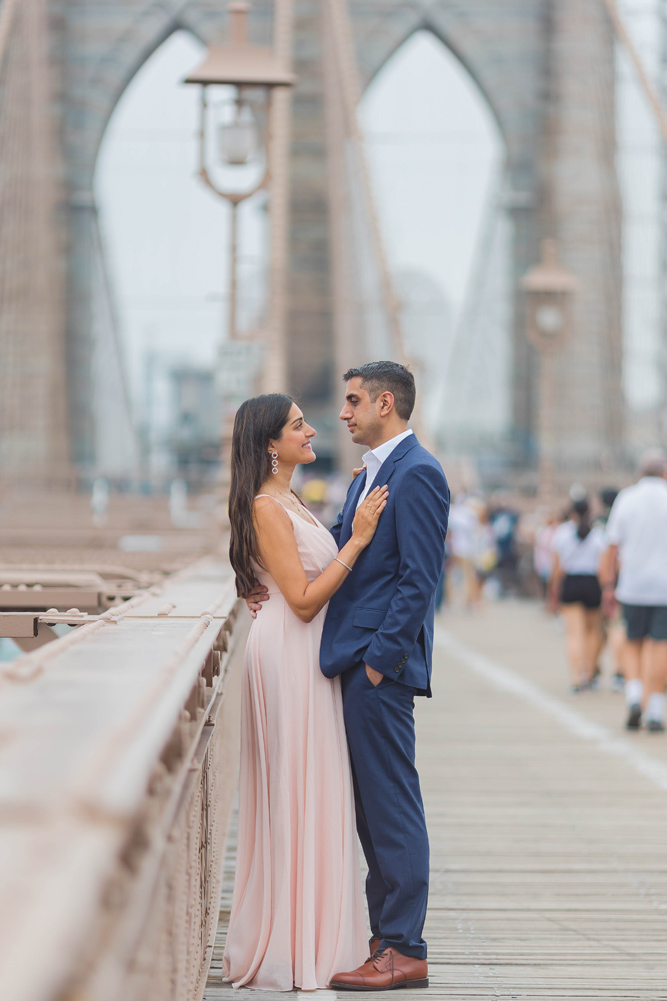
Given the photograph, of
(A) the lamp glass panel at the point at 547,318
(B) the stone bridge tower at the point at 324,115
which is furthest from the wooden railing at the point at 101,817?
(B) the stone bridge tower at the point at 324,115

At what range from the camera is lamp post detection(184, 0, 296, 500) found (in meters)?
9.29

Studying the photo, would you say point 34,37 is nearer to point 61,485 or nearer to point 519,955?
point 61,485

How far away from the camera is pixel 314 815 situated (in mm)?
2990

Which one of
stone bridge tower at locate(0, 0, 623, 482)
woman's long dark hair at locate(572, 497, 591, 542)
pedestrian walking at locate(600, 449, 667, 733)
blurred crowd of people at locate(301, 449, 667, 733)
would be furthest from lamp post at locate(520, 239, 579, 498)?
stone bridge tower at locate(0, 0, 623, 482)

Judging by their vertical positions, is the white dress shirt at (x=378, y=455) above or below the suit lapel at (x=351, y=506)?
above

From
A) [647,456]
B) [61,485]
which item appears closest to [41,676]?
[647,456]

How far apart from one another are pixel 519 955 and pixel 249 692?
107cm

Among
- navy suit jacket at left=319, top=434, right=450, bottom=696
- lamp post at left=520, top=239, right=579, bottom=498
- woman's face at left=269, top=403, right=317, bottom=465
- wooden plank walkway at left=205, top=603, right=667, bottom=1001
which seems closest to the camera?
navy suit jacket at left=319, top=434, right=450, bottom=696

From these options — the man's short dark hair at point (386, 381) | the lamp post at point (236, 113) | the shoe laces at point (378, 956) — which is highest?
the lamp post at point (236, 113)

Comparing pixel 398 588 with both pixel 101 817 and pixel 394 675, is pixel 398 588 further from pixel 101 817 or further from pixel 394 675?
pixel 101 817

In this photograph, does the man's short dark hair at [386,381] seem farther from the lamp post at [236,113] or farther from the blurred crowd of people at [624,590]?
the lamp post at [236,113]

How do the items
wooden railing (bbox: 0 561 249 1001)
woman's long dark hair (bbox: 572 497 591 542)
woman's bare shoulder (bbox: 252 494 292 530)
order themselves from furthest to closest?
woman's long dark hair (bbox: 572 497 591 542)
woman's bare shoulder (bbox: 252 494 292 530)
wooden railing (bbox: 0 561 249 1001)

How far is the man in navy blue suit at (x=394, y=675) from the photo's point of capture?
2977mm

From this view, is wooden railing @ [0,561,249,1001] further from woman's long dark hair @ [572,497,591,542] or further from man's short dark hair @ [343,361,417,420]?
woman's long dark hair @ [572,497,591,542]
